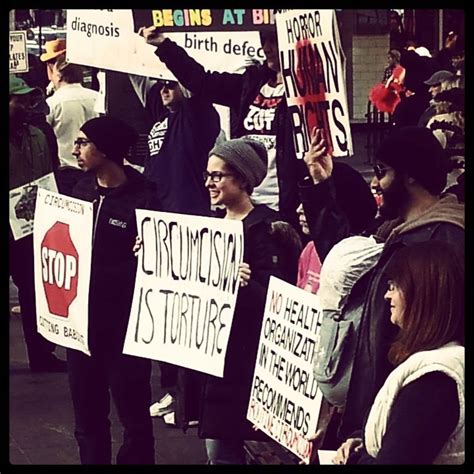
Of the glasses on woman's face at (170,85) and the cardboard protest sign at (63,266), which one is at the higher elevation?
the glasses on woman's face at (170,85)

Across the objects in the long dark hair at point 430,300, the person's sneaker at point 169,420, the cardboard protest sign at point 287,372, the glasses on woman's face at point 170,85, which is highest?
the glasses on woman's face at point 170,85

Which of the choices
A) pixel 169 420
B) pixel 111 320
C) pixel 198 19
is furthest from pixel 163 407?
pixel 198 19

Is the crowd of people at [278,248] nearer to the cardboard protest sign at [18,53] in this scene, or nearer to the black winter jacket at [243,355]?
the black winter jacket at [243,355]

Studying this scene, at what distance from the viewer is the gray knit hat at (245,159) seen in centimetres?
617

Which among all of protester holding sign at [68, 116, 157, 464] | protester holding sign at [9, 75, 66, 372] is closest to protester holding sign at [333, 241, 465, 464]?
protester holding sign at [68, 116, 157, 464]

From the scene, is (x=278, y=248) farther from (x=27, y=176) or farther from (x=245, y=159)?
(x=27, y=176)

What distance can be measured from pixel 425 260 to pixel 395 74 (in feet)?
13.5

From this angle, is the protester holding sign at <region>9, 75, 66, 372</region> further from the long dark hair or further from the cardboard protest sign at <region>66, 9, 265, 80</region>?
the long dark hair

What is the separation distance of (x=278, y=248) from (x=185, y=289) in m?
0.42

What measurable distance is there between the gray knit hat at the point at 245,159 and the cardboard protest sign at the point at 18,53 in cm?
147

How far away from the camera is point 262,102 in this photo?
7000 mm

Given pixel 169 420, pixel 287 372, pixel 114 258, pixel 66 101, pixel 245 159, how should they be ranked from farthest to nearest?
pixel 66 101, pixel 169 420, pixel 114 258, pixel 245 159, pixel 287 372

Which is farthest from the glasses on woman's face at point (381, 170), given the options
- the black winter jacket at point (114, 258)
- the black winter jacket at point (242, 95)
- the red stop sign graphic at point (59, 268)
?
the red stop sign graphic at point (59, 268)

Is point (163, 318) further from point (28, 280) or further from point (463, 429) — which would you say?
point (463, 429)
